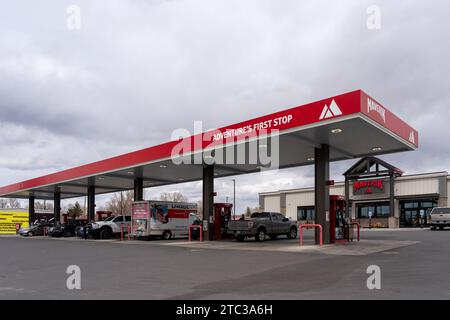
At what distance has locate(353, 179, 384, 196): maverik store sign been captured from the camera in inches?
1925

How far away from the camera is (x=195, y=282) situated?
31.8 ft

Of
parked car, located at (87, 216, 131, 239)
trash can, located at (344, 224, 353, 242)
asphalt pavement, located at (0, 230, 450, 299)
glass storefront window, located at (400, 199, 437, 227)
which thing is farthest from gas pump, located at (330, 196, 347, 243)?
glass storefront window, located at (400, 199, 437, 227)

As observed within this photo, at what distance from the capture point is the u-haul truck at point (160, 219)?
1086 inches

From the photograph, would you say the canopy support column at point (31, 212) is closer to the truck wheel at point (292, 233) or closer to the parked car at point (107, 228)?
the parked car at point (107, 228)

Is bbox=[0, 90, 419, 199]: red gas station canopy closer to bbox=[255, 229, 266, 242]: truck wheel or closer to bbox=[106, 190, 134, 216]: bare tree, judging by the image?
bbox=[255, 229, 266, 242]: truck wheel

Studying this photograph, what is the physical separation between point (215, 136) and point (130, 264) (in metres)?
8.69

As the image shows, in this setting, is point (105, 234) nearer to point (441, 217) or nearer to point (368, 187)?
point (441, 217)

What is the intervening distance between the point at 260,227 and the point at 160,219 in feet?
24.0

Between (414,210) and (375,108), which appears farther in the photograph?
(414,210)

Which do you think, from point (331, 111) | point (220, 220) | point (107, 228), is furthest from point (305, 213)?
point (331, 111)

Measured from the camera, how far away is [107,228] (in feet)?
103

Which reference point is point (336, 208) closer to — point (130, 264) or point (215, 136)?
point (215, 136)

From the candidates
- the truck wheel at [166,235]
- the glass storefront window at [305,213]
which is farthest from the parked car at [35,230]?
the glass storefront window at [305,213]
